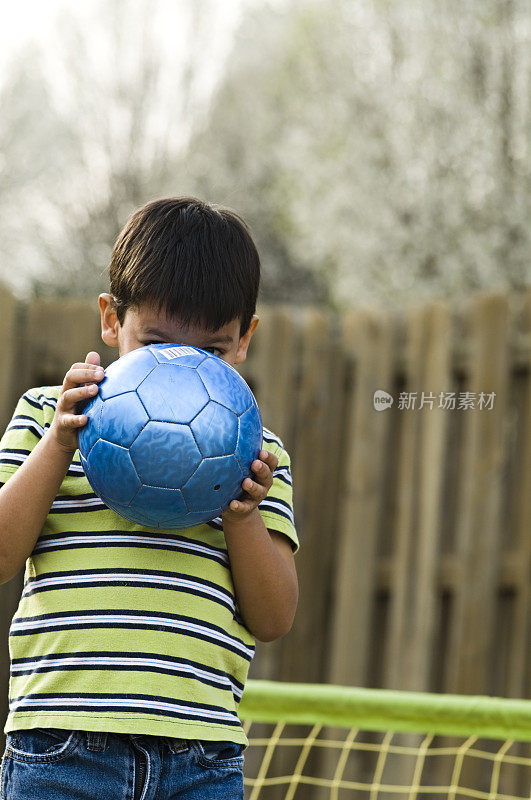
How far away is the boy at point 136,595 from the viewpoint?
177cm

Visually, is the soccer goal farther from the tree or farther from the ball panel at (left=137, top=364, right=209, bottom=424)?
the tree

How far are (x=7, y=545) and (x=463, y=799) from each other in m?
3.57

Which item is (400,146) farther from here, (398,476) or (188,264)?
(188,264)

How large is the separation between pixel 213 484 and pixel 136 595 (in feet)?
1.06

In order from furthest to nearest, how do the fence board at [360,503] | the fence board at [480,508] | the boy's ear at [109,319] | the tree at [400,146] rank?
the tree at [400,146]
the fence board at [360,503]
the fence board at [480,508]
the boy's ear at [109,319]

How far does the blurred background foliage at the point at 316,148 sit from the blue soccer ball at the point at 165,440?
40.1 ft

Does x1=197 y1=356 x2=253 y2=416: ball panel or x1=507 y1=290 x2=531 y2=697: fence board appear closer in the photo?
x1=197 y1=356 x2=253 y2=416: ball panel

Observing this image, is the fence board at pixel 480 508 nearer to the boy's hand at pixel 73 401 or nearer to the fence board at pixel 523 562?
the fence board at pixel 523 562

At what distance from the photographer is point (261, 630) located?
203cm

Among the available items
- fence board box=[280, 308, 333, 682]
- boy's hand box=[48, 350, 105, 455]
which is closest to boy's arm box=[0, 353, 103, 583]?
boy's hand box=[48, 350, 105, 455]

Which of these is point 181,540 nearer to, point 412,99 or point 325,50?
point 412,99

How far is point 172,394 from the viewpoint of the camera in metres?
1.70

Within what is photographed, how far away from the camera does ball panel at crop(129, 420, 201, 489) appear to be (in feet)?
5.50

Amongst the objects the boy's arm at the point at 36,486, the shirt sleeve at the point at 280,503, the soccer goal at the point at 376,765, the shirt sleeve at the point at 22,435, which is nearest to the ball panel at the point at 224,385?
the boy's arm at the point at 36,486
